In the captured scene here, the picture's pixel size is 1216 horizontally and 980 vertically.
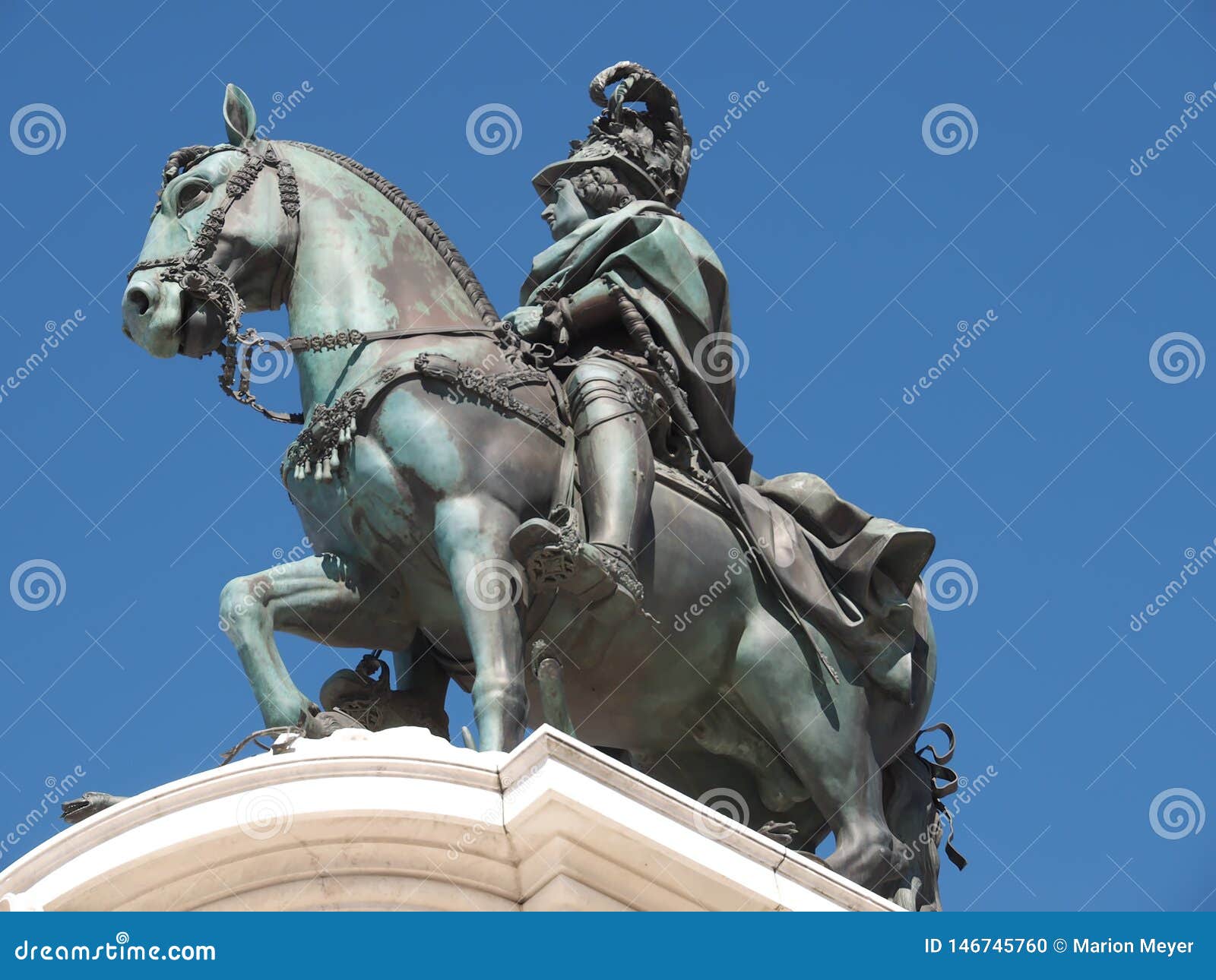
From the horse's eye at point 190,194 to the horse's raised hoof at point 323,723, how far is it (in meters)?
2.82

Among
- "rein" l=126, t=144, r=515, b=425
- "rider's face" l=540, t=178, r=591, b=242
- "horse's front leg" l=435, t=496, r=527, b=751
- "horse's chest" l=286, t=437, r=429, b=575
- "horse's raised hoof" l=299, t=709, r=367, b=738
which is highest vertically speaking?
"rider's face" l=540, t=178, r=591, b=242

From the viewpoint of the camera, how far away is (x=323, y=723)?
12.3 meters

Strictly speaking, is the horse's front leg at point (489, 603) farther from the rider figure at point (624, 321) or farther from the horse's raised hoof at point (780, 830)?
the horse's raised hoof at point (780, 830)

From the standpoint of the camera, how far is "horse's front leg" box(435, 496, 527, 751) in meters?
12.3

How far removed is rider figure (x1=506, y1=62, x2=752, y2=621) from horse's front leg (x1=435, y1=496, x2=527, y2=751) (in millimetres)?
148

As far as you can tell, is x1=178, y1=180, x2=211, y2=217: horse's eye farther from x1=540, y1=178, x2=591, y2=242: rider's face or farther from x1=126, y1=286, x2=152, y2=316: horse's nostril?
x1=540, y1=178, x2=591, y2=242: rider's face

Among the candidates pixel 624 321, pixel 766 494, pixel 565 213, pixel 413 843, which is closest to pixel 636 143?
pixel 565 213

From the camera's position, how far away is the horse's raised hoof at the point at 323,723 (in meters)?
12.3

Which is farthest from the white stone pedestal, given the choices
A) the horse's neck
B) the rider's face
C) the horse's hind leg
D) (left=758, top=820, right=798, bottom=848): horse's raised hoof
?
the rider's face

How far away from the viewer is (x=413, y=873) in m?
10.8

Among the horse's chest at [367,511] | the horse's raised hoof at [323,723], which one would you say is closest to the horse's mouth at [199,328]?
the horse's chest at [367,511]

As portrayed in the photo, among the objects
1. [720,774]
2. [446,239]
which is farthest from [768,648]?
[446,239]

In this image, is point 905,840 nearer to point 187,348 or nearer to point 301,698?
point 301,698

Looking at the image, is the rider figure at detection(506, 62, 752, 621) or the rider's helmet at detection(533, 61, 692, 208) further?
the rider's helmet at detection(533, 61, 692, 208)
